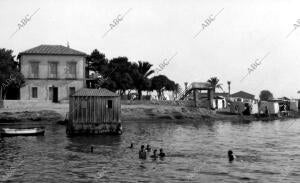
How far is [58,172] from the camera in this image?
30203 millimetres

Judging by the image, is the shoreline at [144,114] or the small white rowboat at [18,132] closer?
the small white rowboat at [18,132]

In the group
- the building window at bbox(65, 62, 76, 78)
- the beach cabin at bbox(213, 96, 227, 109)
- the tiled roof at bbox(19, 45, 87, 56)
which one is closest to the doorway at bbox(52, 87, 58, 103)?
the building window at bbox(65, 62, 76, 78)

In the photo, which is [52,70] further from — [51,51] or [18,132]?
[18,132]

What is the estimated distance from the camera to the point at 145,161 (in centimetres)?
3497

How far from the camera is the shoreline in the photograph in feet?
243

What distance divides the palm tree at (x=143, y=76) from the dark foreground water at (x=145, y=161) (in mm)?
49066

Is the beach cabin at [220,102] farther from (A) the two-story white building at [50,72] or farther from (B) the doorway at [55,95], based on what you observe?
(B) the doorway at [55,95]

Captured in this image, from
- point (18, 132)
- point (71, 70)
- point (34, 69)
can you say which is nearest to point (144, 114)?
point (71, 70)

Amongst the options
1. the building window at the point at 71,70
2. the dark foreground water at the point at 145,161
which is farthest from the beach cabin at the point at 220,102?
the dark foreground water at the point at 145,161

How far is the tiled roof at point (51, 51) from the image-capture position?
8144 cm

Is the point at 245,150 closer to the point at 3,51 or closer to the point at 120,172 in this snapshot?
the point at 120,172

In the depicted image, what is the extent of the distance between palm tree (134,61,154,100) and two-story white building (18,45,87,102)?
20.3m

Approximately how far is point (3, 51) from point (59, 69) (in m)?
10.7

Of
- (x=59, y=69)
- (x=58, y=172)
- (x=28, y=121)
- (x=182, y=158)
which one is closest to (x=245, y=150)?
(x=182, y=158)
